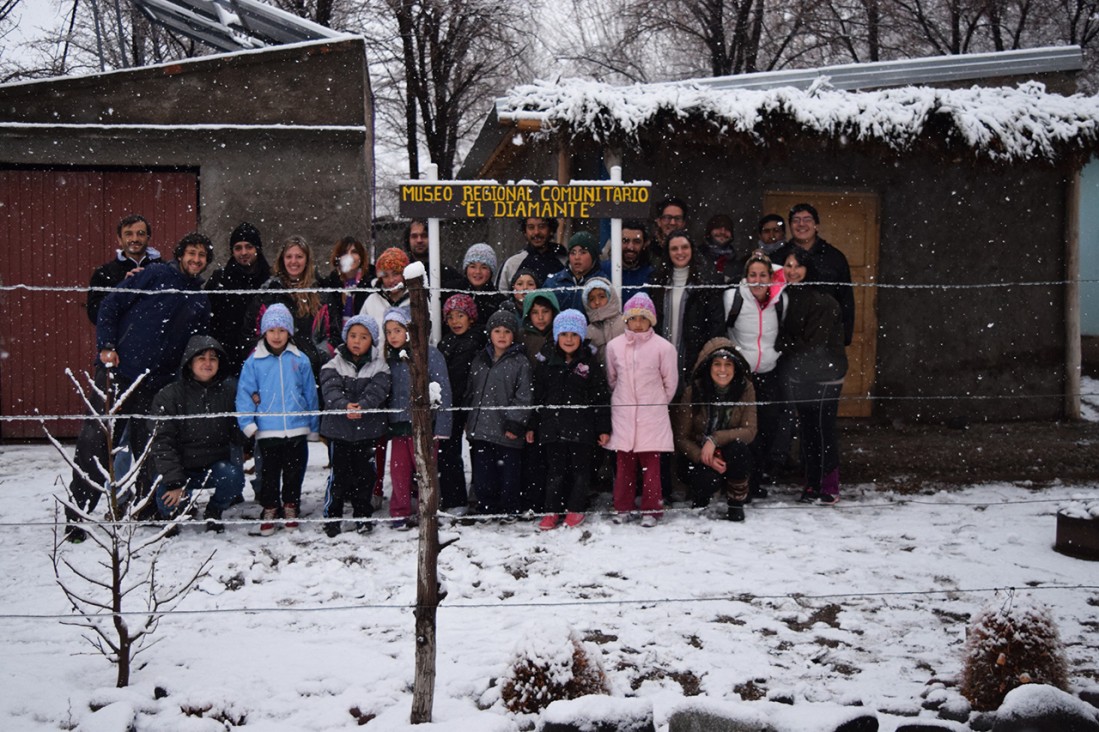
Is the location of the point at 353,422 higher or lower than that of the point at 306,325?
lower

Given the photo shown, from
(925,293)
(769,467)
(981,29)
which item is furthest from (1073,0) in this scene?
(769,467)

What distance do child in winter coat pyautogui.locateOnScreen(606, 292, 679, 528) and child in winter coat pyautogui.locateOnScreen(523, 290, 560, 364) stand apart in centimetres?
47

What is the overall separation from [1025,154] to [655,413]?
4.00 m

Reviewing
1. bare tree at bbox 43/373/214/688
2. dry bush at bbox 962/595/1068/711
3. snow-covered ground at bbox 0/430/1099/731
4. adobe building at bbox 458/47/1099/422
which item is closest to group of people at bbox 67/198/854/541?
snow-covered ground at bbox 0/430/1099/731

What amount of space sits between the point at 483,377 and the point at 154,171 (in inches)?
195

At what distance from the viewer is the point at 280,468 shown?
5.75 meters

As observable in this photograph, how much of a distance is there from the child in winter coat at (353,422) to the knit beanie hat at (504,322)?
2.44 feet

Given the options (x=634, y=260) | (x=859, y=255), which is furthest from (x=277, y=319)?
(x=859, y=255)

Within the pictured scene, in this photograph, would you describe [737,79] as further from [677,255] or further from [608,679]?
[608,679]

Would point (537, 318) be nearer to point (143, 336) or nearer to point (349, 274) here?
point (349, 274)

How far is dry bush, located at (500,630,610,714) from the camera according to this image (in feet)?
10.9

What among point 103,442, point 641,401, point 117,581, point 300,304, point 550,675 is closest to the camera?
point 550,675

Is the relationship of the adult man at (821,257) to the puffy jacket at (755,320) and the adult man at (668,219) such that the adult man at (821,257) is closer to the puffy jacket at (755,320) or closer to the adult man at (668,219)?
the puffy jacket at (755,320)

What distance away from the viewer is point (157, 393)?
18.3 feet
